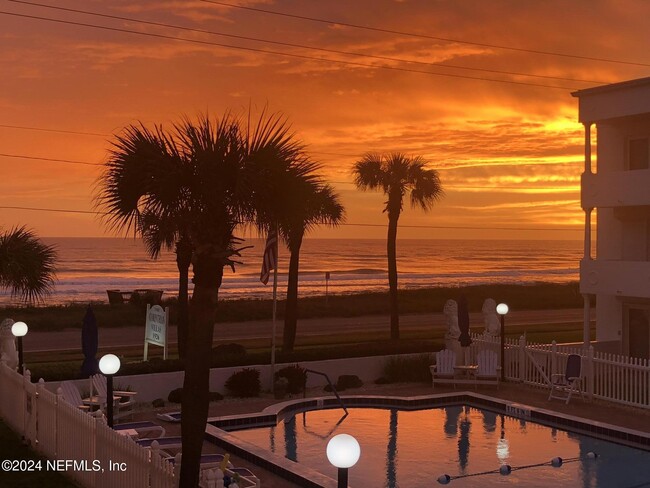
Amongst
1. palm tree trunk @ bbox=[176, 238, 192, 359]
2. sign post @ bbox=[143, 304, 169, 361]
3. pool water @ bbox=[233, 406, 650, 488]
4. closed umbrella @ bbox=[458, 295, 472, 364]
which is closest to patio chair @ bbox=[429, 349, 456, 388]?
closed umbrella @ bbox=[458, 295, 472, 364]

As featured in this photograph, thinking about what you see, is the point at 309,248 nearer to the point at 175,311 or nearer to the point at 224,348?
the point at 175,311

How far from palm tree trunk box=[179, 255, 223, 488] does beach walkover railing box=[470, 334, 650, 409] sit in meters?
13.5

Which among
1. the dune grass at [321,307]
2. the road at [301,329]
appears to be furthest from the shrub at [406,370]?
the dune grass at [321,307]

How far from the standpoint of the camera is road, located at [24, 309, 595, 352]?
37.3 metres

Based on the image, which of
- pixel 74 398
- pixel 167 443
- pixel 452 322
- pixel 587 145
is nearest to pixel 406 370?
pixel 452 322

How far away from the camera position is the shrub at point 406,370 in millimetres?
23328

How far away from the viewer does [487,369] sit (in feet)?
72.8

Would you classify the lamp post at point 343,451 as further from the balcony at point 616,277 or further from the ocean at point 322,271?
the ocean at point 322,271

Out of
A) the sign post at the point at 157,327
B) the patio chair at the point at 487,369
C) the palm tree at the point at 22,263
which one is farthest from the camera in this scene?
the sign post at the point at 157,327

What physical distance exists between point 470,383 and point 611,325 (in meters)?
6.60

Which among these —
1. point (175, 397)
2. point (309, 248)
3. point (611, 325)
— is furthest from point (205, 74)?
point (309, 248)

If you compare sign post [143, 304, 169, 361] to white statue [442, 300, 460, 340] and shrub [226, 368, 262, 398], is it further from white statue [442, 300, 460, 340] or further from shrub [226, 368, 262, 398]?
white statue [442, 300, 460, 340]

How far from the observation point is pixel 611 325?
26.1 meters

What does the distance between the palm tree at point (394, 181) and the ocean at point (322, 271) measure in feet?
135
